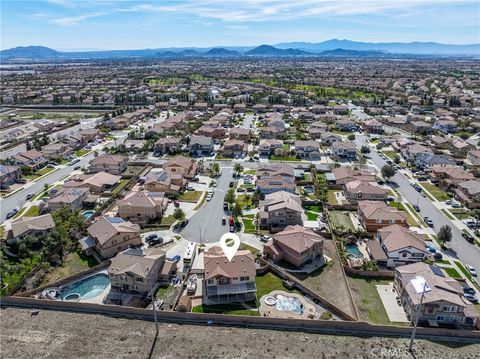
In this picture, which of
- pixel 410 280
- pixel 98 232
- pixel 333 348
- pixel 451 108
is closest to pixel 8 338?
pixel 98 232

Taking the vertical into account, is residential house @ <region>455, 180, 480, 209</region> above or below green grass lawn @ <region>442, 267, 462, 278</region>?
above

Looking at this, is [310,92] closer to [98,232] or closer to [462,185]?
[462,185]

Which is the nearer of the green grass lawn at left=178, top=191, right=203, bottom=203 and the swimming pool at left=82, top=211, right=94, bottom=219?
the swimming pool at left=82, top=211, right=94, bottom=219

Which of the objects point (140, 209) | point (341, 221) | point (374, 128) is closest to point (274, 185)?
point (341, 221)

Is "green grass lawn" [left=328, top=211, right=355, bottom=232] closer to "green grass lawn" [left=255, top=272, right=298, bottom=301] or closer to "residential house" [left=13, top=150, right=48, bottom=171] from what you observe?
"green grass lawn" [left=255, top=272, right=298, bottom=301]

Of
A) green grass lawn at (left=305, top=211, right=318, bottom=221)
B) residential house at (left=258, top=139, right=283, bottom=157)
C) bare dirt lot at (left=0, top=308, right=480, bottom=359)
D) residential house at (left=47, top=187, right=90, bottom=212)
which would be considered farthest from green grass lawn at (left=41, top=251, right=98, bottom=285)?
residential house at (left=258, top=139, right=283, bottom=157)

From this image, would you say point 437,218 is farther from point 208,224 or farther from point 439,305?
point 208,224
